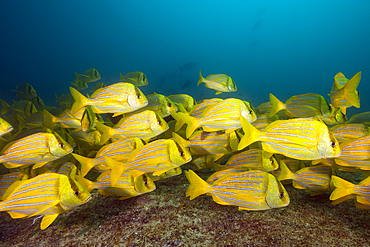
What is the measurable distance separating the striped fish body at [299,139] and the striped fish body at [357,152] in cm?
59

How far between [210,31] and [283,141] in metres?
102

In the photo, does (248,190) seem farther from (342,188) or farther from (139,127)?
(139,127)

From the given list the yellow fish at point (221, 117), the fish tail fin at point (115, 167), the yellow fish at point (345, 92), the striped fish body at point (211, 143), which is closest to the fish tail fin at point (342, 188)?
the yellow fish at point (221, 117)

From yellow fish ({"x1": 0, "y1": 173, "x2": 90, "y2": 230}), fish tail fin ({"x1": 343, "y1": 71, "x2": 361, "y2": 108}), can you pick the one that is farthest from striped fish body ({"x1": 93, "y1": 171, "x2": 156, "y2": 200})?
fish tail fin ({"x1": 343, "y1": 71, "x2": 361, "y2": 108})

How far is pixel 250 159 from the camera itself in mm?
2555

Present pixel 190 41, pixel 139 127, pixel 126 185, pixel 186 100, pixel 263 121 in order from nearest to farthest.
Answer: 1. pixel 126 185
2. pixel 139 127
3. pixel 263 121
4. pixel 186 100
5. pixel 190 41

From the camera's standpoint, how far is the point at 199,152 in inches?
112

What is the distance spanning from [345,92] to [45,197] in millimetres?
4398

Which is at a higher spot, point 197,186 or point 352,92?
point 352,92

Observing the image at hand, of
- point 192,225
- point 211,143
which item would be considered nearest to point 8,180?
point 192,225

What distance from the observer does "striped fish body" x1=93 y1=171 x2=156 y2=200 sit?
2.27 meters

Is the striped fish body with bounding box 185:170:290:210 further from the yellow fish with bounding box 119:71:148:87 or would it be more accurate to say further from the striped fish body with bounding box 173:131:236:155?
the yellow fish with bounding box 119:71:148:87

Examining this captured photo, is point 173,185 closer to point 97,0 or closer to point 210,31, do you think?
point 97,0

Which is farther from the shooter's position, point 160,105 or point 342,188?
point 160,105
